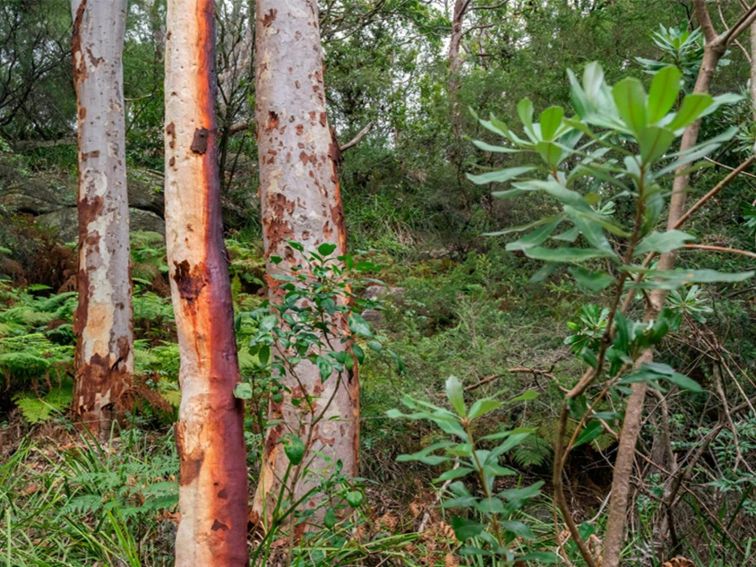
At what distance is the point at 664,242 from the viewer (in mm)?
992

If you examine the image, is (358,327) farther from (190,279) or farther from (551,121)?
(551,121)

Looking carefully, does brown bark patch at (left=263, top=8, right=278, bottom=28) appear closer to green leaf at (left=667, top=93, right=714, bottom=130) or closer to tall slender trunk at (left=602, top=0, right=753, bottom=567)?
tall slender trunk at (left=602, top=0, right=753, bottom=567)

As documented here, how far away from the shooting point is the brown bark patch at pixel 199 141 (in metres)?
2.64

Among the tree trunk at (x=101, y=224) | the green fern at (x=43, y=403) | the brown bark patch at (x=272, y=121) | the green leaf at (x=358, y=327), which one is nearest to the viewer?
the green leaf at (x=358, y=327)

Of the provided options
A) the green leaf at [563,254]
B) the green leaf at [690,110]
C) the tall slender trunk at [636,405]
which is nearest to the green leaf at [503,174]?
the green leaf at [563,254]

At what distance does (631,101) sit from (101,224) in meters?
5.83

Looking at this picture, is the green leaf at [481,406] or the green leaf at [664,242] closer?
the green leaf at [664,242]

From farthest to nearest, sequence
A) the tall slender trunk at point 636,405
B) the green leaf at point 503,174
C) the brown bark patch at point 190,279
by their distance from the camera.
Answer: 1. the brown bark patch at point 190,279
2. the tall slender trunk at point 636,405
3. the green leaf at point 503,174

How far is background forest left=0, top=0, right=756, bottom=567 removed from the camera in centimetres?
133

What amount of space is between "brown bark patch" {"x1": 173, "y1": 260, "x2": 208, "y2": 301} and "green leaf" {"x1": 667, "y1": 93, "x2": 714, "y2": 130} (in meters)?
1.96

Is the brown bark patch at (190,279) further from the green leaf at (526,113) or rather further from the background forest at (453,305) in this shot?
the green leaf at (526,113)

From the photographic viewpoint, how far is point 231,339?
2600mm

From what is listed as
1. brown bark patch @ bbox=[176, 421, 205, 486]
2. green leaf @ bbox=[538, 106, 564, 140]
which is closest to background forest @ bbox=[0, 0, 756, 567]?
green leaf @ bbox=[538, 106, 564, 140]

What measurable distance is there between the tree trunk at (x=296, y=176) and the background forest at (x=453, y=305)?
10.3 inches
